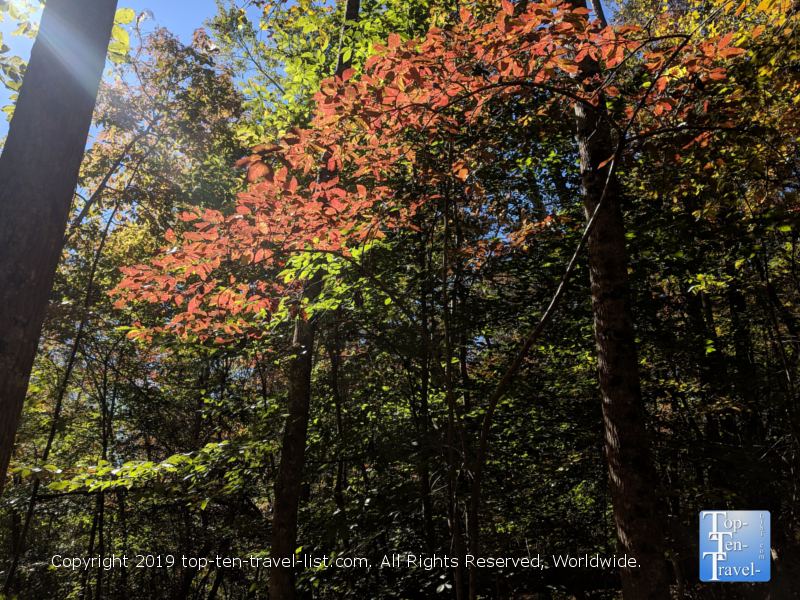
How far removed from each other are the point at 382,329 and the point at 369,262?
0.83m

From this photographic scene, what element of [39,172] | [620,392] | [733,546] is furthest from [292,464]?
[733,546]

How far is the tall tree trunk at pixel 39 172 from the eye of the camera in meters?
1.17

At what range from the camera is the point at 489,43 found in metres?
2.17

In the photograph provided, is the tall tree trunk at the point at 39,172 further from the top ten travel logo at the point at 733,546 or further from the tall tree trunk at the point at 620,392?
the top ten travel logo at the point at 733,546

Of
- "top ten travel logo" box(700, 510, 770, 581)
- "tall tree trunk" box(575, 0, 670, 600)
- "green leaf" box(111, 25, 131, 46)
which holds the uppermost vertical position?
"green leaf" box(111, 25, 131, 46)

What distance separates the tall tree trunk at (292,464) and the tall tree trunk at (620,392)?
264cm

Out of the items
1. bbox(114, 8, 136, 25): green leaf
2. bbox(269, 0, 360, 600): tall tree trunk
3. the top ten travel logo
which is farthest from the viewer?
bbox(269, 0, 360, 600): tall tree trunk

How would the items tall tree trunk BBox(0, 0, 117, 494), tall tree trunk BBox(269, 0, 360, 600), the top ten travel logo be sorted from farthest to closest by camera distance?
tall tree trunk BBox(269, 0, 360, 600), the top ten travel logo, tall tree trunk BBox(0, 0, 117, 494)

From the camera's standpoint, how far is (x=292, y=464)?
4.27 m

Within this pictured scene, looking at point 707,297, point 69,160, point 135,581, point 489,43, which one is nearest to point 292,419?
point 69,160

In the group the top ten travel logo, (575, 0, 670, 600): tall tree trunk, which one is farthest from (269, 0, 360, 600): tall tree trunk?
the top ten travel logo

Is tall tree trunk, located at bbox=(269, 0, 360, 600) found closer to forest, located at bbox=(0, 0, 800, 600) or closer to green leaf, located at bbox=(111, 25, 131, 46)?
forest, located at bbox=(0, 0, 800, 600)

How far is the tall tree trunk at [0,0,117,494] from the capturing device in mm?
1173

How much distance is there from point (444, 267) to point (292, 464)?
10.0 feet
